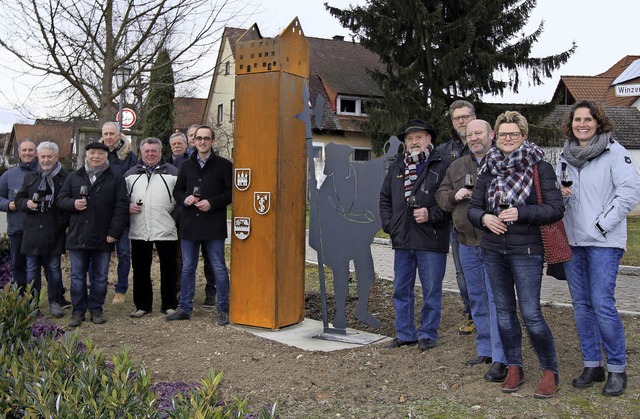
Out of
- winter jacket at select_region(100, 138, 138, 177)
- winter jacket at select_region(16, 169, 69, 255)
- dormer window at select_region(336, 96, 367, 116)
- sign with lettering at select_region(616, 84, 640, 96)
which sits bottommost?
winter jacket at select_region(16, 169, 69, 255)

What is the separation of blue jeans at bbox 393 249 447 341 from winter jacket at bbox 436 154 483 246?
1.34ft

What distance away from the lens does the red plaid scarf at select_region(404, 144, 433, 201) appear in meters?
5.53

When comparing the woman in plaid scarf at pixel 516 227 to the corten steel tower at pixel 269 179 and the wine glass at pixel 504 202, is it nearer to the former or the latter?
the wine glass at pixel 504 202

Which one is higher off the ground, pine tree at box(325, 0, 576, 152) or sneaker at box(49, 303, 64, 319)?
pine tree at box(325, 0, 576, 152)

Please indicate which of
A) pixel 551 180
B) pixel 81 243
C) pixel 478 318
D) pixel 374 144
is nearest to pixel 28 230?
pixel 81 243

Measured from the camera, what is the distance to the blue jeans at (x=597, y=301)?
4.33 metres

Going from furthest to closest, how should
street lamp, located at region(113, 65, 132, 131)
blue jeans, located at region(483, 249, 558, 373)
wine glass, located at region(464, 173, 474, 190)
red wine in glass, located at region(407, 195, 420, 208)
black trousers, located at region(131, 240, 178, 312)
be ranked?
street lamp, located at region(113, 65, 132, 131) → black trousers, located at region(131, 240, 178, 312) → red wine in glass, located at region(407, 195, 420, 208) → wine glass, located at region(464, 173, 474, 190) → blue jeans, located at region(483, 249, 558, 373)

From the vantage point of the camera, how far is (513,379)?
14.6 ft

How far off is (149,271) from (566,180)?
14.8 ft

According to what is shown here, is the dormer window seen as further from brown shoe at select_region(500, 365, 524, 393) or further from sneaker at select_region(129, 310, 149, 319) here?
brown shoe at select_region(500, 365, 524, 393)

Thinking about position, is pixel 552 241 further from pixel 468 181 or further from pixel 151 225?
pixel 151 225

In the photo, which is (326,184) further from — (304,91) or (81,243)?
(81,243)

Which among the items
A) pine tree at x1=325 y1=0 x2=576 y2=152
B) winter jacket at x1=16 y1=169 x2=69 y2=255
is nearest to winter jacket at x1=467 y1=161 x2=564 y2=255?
winter jacket at x1=16 y1=169 x2=69 y2=255

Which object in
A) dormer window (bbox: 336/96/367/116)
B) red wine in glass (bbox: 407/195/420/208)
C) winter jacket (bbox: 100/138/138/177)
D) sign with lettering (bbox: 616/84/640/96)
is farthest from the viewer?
dormer window (bbox: 336/96/367/116)
